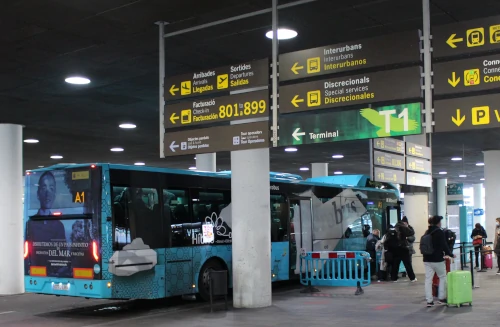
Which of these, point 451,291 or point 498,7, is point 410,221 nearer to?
point 451,291

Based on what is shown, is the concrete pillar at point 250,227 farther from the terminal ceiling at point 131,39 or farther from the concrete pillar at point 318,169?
the concrete pillar at point 318,169

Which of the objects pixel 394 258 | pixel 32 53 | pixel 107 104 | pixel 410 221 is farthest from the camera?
pixel 410 221

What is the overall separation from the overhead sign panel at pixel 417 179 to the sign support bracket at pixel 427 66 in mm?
9974

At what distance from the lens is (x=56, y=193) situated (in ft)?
44.0

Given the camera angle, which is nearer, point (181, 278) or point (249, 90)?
point (249, 90)

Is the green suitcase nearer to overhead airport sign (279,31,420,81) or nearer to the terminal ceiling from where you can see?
the terminal ceiling

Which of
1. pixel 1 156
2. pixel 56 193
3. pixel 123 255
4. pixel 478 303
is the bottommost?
pixel 478 303

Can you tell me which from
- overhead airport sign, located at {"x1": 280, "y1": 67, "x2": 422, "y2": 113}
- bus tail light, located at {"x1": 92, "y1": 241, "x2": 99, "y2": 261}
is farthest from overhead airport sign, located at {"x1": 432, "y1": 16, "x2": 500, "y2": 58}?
bus tail light, located at {"x1": 92, "y1": 241, "x2": 99, "y2": 261}

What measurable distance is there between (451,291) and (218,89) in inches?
263

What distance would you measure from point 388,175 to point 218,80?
8.32 meters

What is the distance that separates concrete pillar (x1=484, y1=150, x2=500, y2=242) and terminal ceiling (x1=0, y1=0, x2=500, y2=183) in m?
17.4

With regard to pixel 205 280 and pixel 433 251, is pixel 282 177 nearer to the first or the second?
pixel 205 280

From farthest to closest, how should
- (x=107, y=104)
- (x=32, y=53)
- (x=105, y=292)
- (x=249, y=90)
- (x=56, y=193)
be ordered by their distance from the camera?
(x=107, y=104)
(x=56, y=193)
(x=105, y=292)
(x=32, y=53)
(x=249, y=90)

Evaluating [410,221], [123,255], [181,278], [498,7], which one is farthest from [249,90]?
[410,221]
